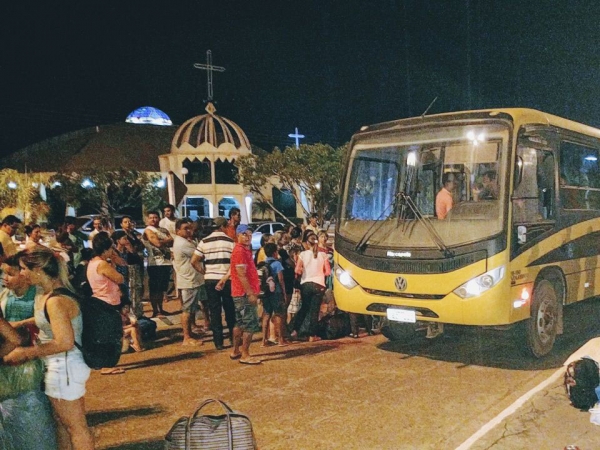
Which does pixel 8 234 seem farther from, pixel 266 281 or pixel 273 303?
pixel 273 303

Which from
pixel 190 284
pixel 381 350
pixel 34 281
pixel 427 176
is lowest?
pixel 381 350

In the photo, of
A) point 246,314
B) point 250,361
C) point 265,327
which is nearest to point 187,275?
point 265,327

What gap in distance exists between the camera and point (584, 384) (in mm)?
5621

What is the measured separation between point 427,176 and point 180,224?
3.62m

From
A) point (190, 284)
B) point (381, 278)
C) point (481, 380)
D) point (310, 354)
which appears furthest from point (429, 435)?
point (190, 284)

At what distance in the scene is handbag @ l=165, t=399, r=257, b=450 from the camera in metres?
3.55

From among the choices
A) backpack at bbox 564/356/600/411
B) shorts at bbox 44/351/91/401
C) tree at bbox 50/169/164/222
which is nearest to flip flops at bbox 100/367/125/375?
shorts at bbox 44/351/91/401

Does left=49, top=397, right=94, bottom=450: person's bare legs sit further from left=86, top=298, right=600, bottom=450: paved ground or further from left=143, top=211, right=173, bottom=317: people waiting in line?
left=143, top=211, right=173, bottom=317: people waiting in line

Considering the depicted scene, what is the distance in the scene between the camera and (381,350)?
8.60m

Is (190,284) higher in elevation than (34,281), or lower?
lower

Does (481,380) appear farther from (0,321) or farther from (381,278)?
(0,321)

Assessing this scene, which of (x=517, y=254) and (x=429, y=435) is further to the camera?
(x=517, y=254)

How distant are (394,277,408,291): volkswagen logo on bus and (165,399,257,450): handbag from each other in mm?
4265

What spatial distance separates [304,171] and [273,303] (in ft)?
93.3
